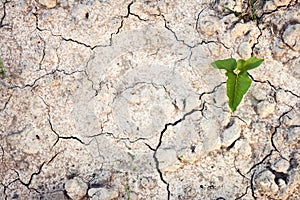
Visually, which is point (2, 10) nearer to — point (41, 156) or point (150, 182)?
point (41, 156)

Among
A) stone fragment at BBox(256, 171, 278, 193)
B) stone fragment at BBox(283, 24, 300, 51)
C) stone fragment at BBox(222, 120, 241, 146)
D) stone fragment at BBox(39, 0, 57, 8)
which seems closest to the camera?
stone fragment at BBox(256, 171, 278, 193)

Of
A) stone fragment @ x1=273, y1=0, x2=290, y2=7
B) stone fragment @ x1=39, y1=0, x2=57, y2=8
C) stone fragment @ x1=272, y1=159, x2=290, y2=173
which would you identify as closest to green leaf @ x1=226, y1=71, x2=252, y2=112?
stone fragment @ x1=272, y1=159, x2=290, y2=173

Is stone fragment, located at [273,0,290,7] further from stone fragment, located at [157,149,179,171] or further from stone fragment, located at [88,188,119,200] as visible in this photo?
stone fragment, located at [88,188,119,200]

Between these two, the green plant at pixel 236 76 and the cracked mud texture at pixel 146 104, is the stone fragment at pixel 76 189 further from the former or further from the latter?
the green plant at pixel 236 76

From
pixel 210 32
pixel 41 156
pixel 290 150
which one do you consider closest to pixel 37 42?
pixel 41 156

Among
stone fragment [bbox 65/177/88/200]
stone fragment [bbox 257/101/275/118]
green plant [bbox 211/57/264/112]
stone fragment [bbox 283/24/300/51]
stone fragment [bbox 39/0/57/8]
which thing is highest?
stone fragment [bbox 39/0/57/8]

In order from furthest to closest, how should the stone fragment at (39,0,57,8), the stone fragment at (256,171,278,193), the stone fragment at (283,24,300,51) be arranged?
the stone fragment at (39,0,57,8)
the stone fragment at (283,24,300,51)
the stone fragment at (256,171,278,193)

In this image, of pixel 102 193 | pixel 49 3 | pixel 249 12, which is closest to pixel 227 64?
pixel 249 12
